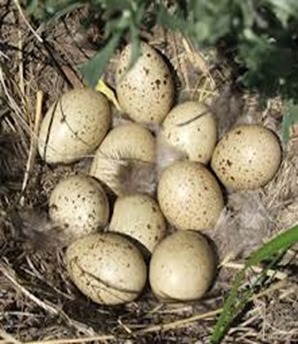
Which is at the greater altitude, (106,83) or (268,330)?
(106,83)

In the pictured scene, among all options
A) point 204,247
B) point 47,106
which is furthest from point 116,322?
point 47,106

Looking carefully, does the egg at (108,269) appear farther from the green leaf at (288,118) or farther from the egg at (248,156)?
the green leaf at (288,118)

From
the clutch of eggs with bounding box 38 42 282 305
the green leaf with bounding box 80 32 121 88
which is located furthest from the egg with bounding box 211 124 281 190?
the green leaf with bounding box 80 32 121 88

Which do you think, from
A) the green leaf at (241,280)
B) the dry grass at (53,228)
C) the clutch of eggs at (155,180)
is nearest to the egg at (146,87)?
the clutch of eggs at (155,180)

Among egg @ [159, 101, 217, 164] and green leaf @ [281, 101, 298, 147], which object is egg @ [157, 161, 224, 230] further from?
green leaf @ [281, 101, 298, 147]

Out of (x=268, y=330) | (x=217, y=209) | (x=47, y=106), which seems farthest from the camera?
(x=47, y=106)

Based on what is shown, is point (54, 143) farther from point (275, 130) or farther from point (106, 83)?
point (275, 130)
